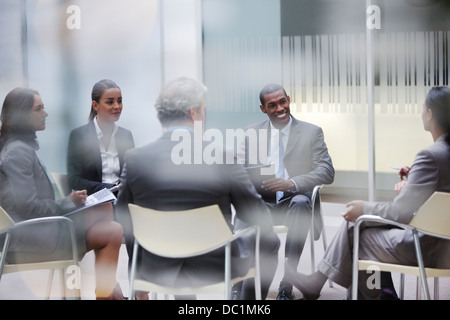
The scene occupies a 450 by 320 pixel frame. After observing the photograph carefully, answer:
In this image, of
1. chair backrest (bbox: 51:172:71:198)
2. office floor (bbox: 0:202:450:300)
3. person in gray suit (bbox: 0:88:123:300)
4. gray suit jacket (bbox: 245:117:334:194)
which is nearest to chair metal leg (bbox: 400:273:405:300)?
office floor (bbox: 0:202:450:300)

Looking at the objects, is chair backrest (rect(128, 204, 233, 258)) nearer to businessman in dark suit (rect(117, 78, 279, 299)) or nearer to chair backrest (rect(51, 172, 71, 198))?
businessman in dark suit (rect(117, 78, 279, 299))

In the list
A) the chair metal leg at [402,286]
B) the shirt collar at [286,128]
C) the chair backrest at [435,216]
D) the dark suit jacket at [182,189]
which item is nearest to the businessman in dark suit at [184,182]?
the dark suit jacket at [182,189]

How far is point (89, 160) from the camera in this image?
3887 millimetres

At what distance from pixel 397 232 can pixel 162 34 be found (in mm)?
1965

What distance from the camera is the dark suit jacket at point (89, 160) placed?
3.86 m

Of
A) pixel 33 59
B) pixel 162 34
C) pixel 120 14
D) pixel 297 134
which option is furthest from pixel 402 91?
pixel 33 59

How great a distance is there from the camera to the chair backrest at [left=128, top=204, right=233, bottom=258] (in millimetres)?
2779

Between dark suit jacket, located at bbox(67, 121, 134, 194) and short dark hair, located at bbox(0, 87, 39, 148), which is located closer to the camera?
short dark hair, located at bbox(0, 87, 39, 148)

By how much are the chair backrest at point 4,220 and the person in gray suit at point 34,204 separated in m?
0.12

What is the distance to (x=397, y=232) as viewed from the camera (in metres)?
3.23

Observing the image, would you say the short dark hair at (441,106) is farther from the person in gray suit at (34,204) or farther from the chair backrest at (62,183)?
the chair backrest at (62,183)

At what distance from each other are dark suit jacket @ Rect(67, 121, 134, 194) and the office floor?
1.36 ft
